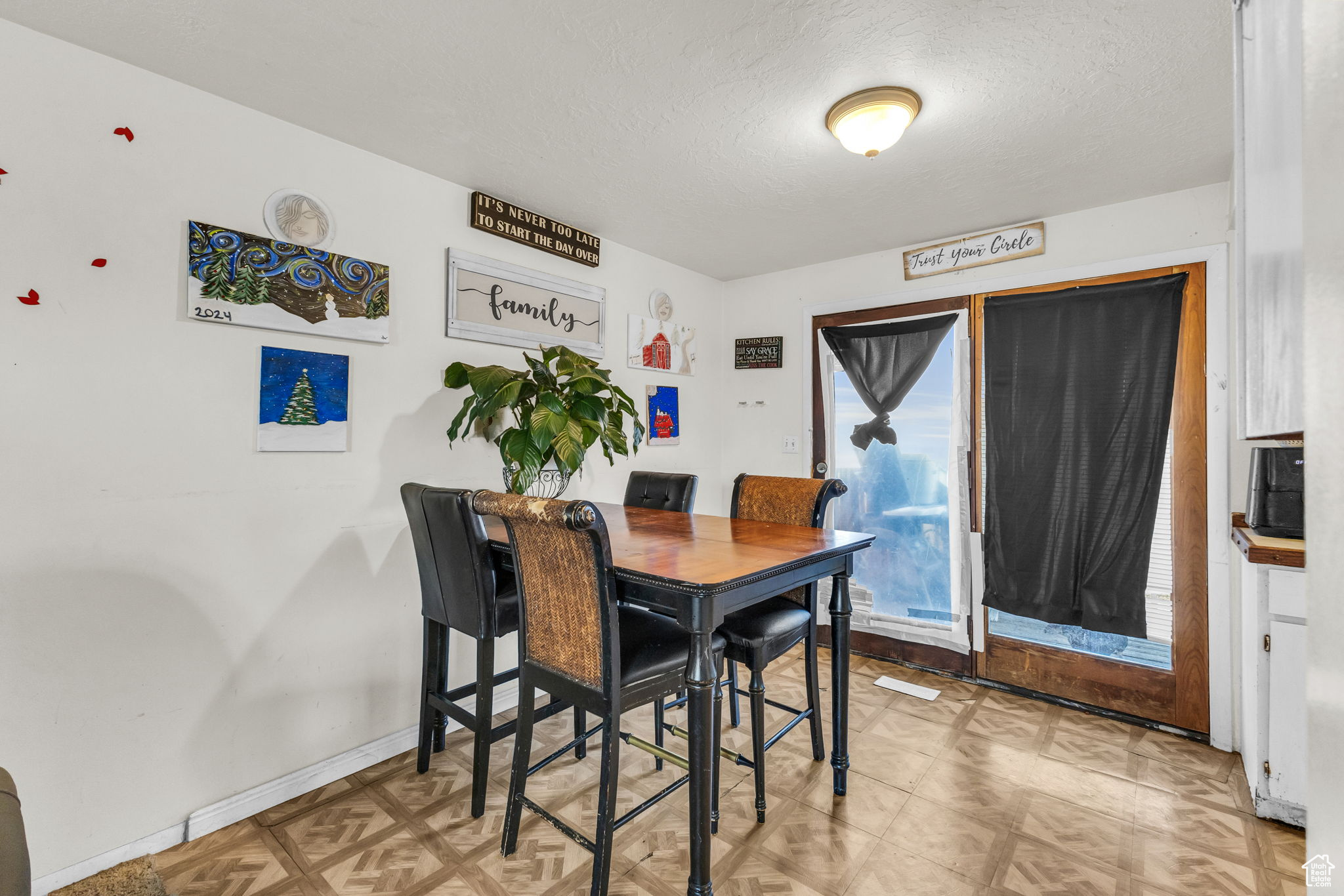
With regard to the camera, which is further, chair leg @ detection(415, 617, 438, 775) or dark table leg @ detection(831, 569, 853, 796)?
chair leg @ detection(415, 617, 438, 775)

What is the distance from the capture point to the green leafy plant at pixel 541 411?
2355mm

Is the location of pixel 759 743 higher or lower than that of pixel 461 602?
lower

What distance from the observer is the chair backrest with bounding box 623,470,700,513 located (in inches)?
114

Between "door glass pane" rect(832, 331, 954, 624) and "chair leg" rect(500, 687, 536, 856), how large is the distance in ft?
7.81

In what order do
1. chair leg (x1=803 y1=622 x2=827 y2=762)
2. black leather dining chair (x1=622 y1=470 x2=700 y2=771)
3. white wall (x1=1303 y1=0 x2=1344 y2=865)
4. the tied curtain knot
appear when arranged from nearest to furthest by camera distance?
white wall (x1=1303 y1=0 x2=1344 y2=865)
chair leg (x1=803 y1=622 x2=827 y2=762)
black leather dining chair (x1=622 y1=470 x2=700 y2=771)
the tied curtain knot

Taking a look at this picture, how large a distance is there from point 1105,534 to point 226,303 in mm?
3690

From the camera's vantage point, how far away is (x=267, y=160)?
2.13 m

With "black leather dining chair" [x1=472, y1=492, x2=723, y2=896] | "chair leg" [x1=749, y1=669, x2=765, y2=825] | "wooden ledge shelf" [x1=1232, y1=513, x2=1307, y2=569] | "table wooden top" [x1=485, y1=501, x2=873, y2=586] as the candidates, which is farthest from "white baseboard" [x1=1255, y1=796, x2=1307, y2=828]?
"black leather dining chair" [x1=472, y1=492, x2=723, y2=896]

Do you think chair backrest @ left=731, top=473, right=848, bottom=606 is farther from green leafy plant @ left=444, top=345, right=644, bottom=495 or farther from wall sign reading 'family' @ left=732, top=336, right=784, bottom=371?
wall sign reading 'family' @ left=732, top=336, right=784, bottom=371

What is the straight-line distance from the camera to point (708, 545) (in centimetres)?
195

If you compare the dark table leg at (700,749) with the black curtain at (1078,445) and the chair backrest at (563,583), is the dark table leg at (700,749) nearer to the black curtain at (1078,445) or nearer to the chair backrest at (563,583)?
the chair backrest at (563,583)

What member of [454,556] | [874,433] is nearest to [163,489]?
[454,556]

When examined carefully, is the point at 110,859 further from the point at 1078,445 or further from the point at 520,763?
the point at 1078,445

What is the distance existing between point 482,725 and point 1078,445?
2858mm
